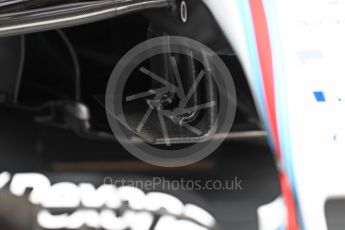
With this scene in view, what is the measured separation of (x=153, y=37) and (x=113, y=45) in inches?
21.9

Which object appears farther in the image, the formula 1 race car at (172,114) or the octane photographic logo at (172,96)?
the octane photographic logo at (172,96)

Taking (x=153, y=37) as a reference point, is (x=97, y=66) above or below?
above

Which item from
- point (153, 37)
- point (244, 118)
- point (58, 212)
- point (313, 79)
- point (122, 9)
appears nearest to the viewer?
point (313, 79)

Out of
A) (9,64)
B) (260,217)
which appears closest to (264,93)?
(260,217)

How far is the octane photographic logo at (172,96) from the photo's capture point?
3.05 ft

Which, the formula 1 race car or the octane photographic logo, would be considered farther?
the octane photographic logo

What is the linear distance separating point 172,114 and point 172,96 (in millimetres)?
39

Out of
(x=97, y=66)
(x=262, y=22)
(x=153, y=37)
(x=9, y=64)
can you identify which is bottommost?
(x=262, y=22)

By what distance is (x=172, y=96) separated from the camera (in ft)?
3.14

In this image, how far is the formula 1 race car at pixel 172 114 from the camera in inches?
30.6

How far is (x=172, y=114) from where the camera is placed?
3.06ft

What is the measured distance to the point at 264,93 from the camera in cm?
79

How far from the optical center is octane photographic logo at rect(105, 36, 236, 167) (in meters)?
0.93

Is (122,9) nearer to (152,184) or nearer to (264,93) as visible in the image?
(264,93)
